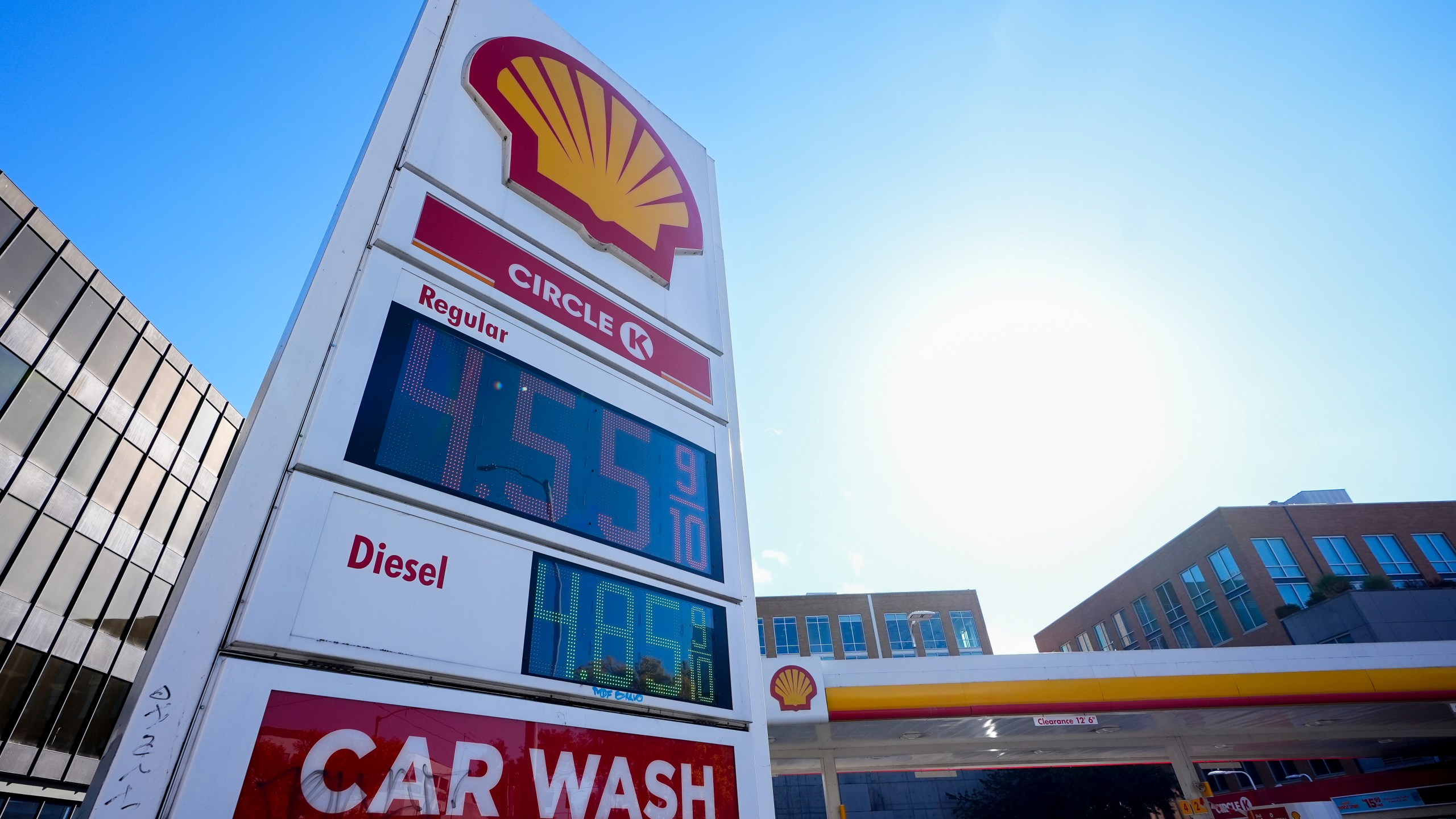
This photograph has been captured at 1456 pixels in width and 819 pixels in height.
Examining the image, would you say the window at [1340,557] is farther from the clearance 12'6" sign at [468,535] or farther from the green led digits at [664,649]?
the green led digits at [664,649]

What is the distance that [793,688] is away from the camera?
13.7 m

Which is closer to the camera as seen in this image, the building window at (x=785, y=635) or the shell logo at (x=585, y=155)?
the shell logo at (x=585, y=155)

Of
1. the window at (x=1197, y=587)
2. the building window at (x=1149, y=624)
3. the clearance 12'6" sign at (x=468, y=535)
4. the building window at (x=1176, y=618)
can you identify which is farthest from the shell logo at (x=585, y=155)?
the building window at (x=1149, y=624)

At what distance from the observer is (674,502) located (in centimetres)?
549

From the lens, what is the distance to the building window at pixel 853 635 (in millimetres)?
46281

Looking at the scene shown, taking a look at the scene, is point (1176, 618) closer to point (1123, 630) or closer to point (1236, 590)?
point (1236, 590)

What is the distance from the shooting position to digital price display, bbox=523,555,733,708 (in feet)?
13.6


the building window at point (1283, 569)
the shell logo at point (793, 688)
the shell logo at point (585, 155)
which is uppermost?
the building window at point (1283, 569)

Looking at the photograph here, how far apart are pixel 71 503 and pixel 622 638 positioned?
849 inches

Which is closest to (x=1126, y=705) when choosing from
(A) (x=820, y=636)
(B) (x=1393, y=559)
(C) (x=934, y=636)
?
(A) (x=820, y=636)

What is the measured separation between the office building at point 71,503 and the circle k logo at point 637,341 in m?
14.0

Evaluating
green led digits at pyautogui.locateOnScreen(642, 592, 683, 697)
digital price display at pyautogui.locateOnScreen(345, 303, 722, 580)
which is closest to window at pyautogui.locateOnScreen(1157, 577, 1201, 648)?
digital price display at pyautogui.locateOnScreen(345, 303, 722, 580)

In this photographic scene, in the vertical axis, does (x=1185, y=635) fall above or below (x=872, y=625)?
below

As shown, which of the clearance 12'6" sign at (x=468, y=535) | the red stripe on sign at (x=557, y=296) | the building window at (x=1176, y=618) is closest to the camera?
the clearance 12'6" sign at (x=468, y=535)
